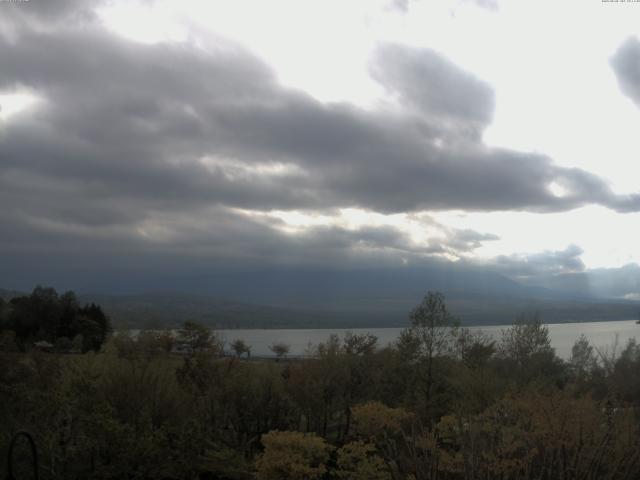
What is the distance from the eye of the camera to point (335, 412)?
35.2m

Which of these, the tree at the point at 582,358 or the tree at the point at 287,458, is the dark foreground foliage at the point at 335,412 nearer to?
the tree at the point at 287,458

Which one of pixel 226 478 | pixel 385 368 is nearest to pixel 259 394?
pixel 226 478

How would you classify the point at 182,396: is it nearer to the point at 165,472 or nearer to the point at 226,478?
the point at 226,478

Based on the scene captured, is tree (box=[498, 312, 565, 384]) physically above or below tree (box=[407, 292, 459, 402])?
below

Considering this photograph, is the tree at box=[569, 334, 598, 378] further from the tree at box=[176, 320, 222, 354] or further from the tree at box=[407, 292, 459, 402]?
the tree at box=[176, 320, 222, 354]

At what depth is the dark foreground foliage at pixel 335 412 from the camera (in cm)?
1226

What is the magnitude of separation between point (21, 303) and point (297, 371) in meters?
70.5

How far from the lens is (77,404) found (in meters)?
19.7

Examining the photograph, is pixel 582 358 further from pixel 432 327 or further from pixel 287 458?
pixel 287 458

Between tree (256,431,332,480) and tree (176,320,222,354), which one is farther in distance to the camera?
tree (176,320,222,354)

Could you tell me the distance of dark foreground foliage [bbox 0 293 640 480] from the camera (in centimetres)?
1226

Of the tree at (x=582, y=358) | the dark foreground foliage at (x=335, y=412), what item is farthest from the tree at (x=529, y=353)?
the tree at (x=582, y=358)

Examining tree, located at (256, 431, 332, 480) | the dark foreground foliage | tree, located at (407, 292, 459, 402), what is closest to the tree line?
the dark foreground foliage

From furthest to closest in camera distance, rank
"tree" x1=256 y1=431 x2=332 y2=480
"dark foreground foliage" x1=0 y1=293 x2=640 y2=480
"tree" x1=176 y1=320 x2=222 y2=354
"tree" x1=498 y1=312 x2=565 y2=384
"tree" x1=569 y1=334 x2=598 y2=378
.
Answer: "tree" x1=569 y1=334 x2=598 y2=378 → "tree" x1=498 y1=312 x2=565 y2=384 → "tree" x1=176 y1=320 x2=222 y2=354 → "tree" x1=256 y1=431 x2=332 y2=480 → "dark foreground foliage" x1=0 y1=293 x2=640 y2=480
